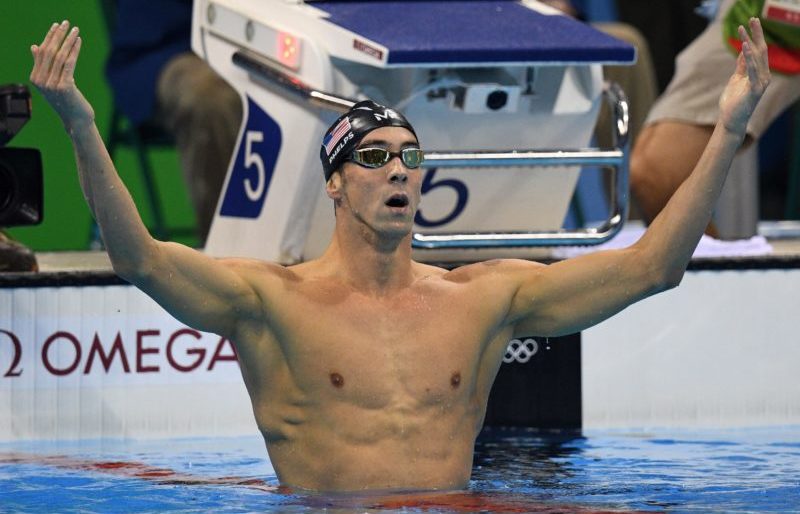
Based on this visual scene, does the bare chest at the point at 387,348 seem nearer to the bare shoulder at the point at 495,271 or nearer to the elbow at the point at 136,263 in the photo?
the bare shoulder at the point at 495,271

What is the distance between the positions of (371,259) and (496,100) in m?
1.84

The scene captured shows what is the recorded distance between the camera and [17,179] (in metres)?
4.77

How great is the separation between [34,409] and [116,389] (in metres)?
0.26

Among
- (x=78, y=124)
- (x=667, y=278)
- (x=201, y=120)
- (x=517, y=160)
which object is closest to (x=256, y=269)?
(x=78, y=124)

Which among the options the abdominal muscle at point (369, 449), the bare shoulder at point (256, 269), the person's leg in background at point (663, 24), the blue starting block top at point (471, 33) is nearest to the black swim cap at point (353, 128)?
the bare shoulder at point (256, 269)

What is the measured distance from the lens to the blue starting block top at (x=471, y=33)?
17.5 feet

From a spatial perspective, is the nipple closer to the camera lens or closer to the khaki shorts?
the camera lens

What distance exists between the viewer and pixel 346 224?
3.93 metres

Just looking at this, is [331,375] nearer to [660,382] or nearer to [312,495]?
[312,495]

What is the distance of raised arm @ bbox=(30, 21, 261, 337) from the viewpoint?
10.8 feet

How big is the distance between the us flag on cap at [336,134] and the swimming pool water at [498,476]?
81 centimetres

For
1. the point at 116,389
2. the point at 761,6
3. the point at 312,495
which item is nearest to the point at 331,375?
the point at 312,495

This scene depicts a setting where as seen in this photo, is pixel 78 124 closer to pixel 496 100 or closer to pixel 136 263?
pixel 136 263

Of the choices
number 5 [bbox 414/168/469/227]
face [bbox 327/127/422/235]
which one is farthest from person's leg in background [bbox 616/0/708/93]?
face [bbox 327/127/422/235]
